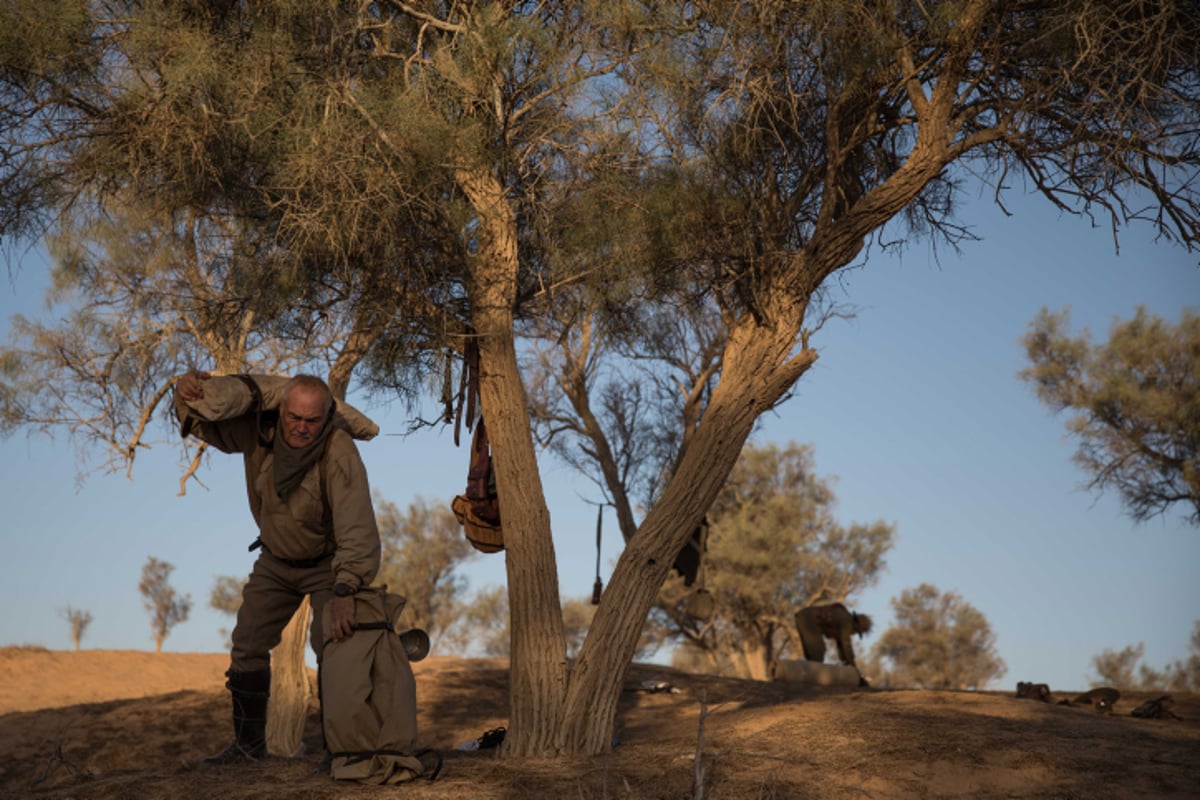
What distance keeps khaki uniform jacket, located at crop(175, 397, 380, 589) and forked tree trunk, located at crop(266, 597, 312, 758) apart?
16.9 feet

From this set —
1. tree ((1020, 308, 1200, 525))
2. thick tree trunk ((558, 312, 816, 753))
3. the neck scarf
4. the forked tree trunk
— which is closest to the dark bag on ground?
the neck scarf

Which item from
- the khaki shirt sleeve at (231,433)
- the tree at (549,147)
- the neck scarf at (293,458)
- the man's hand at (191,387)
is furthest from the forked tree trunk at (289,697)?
the man's hand at (191,387)

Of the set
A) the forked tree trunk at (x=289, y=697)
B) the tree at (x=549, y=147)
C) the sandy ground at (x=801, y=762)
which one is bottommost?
the sandy ground at (x=801, y=762)

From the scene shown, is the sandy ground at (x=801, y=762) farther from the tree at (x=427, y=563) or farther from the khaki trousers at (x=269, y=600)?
the tree at (x=427, y=563)

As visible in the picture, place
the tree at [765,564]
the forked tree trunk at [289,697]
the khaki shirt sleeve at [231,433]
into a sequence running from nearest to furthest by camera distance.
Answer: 1. the khaki shirt sleeve at [231,433]
2. the forked tree trunk at [289,697]
3. the tree at [765,564]

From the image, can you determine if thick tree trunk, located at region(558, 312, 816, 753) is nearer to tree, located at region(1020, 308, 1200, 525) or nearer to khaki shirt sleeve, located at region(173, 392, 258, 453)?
khaki shirt sleeve, located at region(173, 392, 258, 453)

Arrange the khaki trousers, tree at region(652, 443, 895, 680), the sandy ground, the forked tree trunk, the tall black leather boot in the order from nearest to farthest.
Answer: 1. the sandy ground
2. the khaki trousers
3. the tall black leather boot
4. the forked tree trunk
5. tree at region(652, 443, 895, 680)

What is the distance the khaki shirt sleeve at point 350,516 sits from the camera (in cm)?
481

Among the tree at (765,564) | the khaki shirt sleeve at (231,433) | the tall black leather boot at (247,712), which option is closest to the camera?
the khaki shirt sleeve at (231,433)

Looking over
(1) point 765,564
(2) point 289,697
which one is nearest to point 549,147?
(2) point 289,697

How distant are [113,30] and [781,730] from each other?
557 cm

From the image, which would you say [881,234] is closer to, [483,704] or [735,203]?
[735,203]

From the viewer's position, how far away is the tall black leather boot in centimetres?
532

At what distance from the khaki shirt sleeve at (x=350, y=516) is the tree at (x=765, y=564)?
54.0ft
